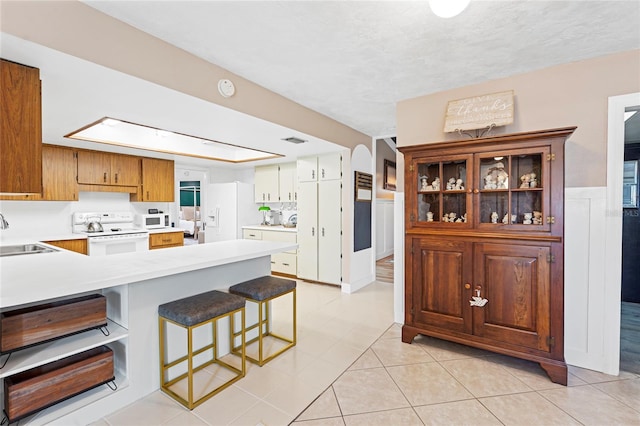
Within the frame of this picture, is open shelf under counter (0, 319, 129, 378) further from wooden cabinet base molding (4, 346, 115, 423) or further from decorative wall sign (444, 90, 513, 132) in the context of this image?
decorative wall sign (444, 90, 513, 132)

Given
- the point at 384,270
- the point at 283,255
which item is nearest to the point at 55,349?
the point at 283,255

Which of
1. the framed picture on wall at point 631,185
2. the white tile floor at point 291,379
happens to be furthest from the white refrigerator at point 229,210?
the framed picture on wall at point 631,185

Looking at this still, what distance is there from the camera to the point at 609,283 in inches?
87.6

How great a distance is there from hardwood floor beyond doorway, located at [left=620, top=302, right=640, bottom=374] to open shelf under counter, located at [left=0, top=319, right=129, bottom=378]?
150 inches

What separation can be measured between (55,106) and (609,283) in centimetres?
468

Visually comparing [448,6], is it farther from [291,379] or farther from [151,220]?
[151,220]

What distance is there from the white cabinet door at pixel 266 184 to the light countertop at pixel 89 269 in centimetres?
290

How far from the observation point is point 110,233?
167 inches

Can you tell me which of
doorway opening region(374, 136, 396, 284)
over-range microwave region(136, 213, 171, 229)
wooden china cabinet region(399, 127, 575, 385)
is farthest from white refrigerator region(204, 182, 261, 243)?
wooden china cabinet region(399, 127, 575, 385)

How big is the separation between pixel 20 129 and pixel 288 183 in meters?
3.83

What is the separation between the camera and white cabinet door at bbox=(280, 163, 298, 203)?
204 inches

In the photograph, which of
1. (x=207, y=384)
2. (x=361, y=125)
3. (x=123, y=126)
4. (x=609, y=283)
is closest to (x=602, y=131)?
(x=609, y=283)

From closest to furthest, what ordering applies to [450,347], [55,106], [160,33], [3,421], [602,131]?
[3,421] < [160,33] < [602,131] < [55,106] < [450,347]

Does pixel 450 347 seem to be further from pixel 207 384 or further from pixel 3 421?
pixel 3 421
